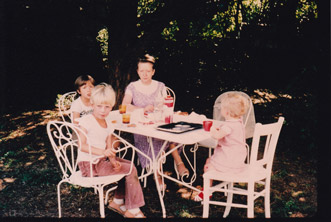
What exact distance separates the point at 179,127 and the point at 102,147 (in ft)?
2.51

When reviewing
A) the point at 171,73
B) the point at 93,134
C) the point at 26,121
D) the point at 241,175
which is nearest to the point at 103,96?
the point at 93,134

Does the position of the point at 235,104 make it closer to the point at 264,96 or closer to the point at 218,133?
the point at 218,133

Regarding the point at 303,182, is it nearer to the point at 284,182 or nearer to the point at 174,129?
the point at 284,182

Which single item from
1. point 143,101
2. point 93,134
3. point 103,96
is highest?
point 103,96

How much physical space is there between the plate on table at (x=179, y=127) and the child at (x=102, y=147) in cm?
49

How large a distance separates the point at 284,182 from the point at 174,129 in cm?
207

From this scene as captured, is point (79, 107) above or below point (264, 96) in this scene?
above

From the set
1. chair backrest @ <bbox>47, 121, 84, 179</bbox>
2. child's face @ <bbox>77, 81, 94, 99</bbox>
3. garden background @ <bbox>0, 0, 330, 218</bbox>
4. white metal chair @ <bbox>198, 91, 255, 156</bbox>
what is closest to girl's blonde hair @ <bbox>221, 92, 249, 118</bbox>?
garden background @ <bbox>0, 0, 330, 218</bbox>

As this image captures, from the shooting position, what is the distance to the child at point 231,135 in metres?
3.10

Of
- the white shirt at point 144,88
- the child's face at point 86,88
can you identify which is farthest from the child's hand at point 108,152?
the white shirt at point 144,88

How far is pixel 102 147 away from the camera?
3281 millimetres

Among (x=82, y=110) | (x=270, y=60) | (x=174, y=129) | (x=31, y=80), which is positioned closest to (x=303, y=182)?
(x=174, y=129)

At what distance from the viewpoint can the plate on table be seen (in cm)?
332

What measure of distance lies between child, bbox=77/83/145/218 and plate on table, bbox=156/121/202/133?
0.49 m
